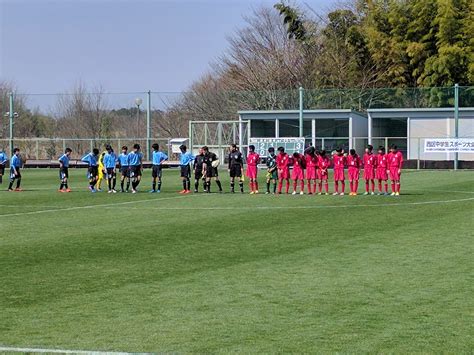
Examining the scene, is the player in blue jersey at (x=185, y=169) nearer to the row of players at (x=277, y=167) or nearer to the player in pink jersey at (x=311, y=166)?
the row of players at (x=277, y=167)

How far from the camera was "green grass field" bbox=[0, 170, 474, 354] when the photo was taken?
31.7ft

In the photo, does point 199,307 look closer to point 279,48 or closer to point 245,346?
point 245,346

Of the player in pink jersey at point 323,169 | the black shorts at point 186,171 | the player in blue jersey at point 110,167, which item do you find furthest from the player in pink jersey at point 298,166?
the player in blue jersey at point 110,167

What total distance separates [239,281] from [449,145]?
4781 cm

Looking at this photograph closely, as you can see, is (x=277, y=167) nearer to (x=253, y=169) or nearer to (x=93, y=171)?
(x=253, y=169)

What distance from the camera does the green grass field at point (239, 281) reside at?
9672 millimetres

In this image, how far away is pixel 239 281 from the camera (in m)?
13.2

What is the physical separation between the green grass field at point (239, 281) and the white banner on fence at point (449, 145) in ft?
109

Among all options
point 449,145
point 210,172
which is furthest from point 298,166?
point 449,145

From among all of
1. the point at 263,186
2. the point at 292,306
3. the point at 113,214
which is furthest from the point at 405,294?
the point at 263,186

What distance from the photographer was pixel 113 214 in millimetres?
25203

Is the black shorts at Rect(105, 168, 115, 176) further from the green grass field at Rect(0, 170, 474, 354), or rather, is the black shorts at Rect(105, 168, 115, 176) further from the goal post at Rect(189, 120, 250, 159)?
the goal post at Rect(189, 120, 250, 159)

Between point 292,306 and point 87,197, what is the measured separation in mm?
22496

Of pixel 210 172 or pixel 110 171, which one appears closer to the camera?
pixel 210 172
